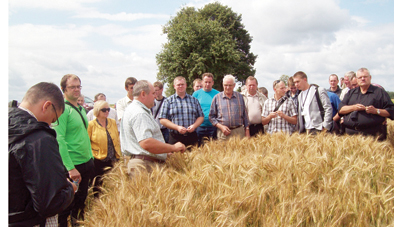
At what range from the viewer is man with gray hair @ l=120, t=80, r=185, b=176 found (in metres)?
3.32

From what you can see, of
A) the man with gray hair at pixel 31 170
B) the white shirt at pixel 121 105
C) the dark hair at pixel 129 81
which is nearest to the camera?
the man with gray hair at pixel 31 170

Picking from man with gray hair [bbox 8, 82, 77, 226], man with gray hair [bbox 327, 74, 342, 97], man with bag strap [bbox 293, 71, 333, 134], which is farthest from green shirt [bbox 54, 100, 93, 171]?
man with gray hair [bbox 327, 74, 342, 97]

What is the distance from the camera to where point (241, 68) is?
34.5 m

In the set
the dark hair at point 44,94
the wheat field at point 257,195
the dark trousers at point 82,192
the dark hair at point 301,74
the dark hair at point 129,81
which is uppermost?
the dark hair at point 301,74

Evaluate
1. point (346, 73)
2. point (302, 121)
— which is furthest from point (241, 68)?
point (302, 121)

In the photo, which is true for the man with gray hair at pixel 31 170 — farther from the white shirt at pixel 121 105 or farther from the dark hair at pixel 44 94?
the white shirt at pixel 121 105

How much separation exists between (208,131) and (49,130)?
183 inches

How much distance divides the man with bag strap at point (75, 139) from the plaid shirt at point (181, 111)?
75.9 inches

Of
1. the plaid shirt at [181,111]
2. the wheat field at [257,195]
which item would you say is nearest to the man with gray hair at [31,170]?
the wheat field at [257,195]

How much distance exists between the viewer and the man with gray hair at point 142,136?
332 centimetres

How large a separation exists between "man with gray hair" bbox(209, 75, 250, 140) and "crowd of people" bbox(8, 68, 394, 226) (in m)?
0.02

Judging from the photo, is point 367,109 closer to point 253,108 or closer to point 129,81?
point 253,108

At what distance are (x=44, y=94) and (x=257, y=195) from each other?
6.15 ft

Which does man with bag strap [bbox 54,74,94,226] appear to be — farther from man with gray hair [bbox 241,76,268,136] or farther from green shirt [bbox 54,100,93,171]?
man with gray hair [bbox 241,76,268,136]
